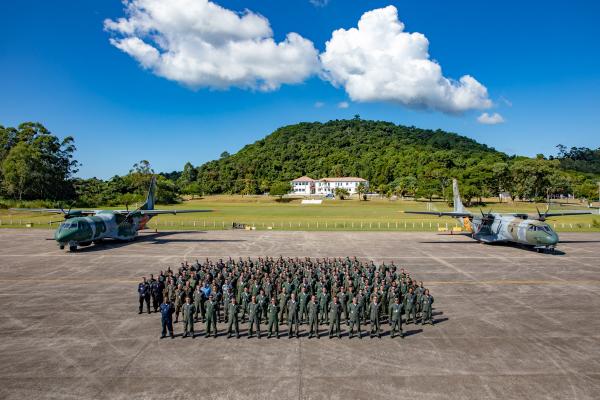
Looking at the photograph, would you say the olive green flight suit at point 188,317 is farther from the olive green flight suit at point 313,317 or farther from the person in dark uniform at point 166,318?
the olive green flight suit at point 313,317

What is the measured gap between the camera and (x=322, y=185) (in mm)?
170875

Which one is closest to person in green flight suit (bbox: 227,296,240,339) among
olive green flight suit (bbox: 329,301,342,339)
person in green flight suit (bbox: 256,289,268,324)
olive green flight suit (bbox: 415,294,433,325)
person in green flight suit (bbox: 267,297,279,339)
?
person in green flight suit (bbox: 256,289,268,324)

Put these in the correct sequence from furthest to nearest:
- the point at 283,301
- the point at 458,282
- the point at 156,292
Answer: the point at 458,282, the point at 156,292, the point at 283,301

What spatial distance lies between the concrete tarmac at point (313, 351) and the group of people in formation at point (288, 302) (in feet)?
1.82

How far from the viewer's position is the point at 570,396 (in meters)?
9.60

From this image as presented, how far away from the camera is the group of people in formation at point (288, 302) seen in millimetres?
13461

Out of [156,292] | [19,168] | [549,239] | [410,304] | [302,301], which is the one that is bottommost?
[410,304]

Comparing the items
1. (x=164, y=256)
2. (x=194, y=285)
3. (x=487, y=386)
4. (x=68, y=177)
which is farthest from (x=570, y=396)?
(x=68, y=177)

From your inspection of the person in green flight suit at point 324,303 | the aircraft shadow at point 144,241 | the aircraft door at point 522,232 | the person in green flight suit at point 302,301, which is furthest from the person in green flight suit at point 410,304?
the aircraft shadow at point 144,241

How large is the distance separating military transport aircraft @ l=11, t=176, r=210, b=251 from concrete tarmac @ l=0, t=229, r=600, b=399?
7436 millimetres

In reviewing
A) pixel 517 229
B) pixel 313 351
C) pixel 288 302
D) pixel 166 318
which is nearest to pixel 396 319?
pixel 313 351

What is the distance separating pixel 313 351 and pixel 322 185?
522 ft

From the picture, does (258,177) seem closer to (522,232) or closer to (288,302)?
(522,232)

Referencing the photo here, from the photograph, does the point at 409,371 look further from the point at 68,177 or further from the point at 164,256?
the point at 68,177
